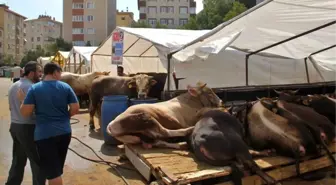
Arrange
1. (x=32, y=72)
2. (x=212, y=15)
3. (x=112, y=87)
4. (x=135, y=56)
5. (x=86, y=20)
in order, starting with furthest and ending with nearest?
(x=86, y=20), (x=212, y=15), (x=135, y=56), (x=112, y=87), (x=32, y=72)

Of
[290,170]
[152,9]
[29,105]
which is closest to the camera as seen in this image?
[29,105]

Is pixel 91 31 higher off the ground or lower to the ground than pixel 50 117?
higher

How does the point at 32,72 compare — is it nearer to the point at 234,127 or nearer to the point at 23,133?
the point at 23,133

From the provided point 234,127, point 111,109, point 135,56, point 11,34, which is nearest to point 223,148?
point 234,127

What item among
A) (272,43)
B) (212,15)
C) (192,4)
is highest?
(192,4)

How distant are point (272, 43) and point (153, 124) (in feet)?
15.9

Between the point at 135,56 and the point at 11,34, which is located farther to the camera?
the point at 11,34

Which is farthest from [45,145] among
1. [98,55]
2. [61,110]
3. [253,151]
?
[98,55]

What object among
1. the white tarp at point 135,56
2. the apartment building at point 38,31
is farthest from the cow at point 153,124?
the apartment building at point 38,31

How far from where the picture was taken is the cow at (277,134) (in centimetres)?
508

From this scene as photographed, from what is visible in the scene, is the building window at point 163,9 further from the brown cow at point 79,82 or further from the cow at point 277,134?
the cow at point 277,134

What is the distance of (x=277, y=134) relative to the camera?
527cm

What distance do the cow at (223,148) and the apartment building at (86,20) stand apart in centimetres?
6428

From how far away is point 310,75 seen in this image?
12469mm
